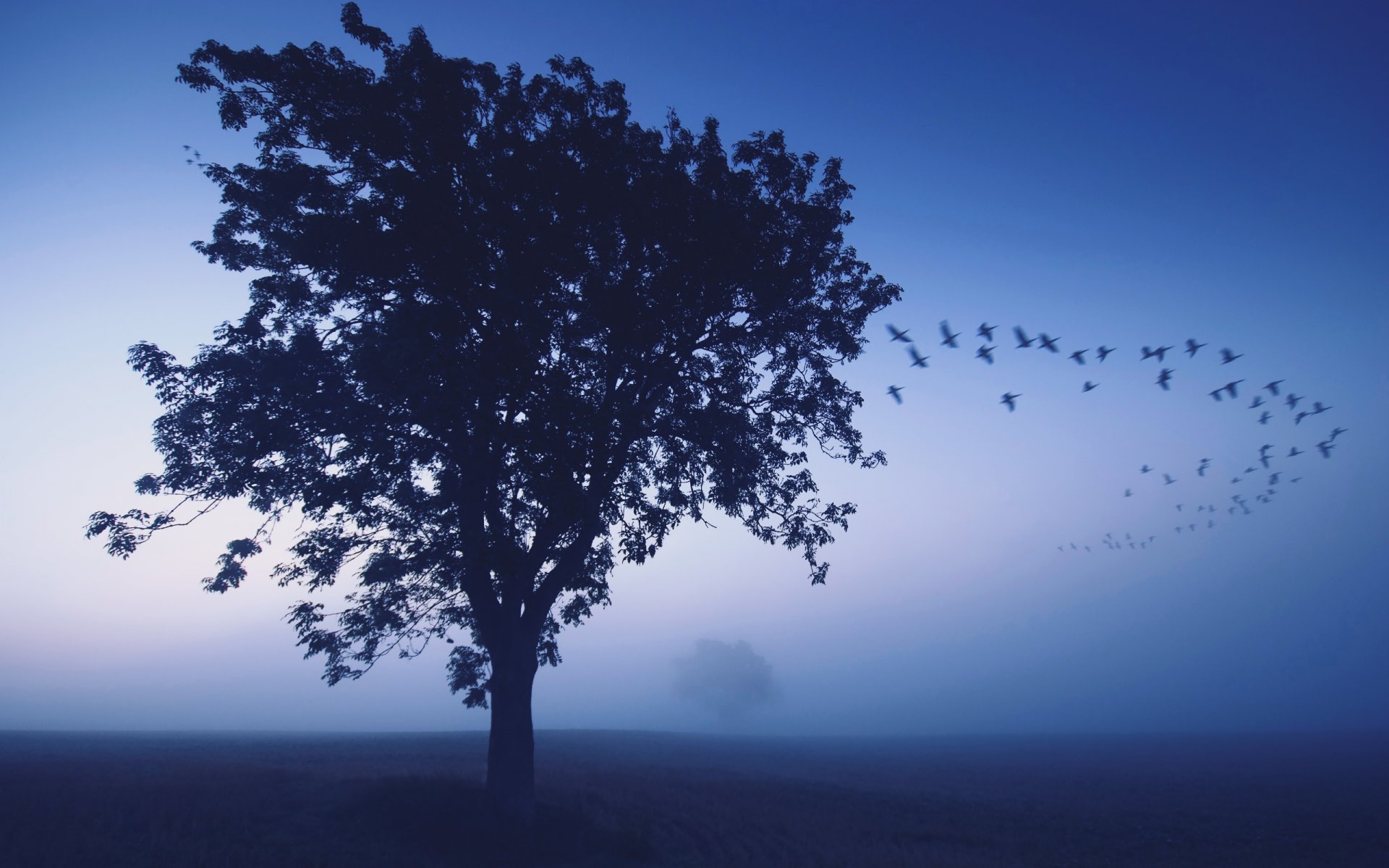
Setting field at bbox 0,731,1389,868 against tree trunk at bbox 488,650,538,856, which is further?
tree trunk at bbox 488,650,538,856

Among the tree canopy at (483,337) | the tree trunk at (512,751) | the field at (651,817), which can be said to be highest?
the tree canopy at (483,337)

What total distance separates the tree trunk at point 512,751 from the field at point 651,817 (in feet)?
1.92

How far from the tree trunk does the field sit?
23.0 inches

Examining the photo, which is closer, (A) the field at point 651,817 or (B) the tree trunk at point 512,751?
(A) the field at point 651,817

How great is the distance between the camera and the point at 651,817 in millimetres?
18969

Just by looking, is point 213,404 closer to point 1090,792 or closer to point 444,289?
point 444,289

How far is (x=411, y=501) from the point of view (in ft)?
47.4

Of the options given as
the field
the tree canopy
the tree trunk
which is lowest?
the field

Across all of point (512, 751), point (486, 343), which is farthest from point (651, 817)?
point (486, 343)

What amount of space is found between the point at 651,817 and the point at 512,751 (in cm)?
632

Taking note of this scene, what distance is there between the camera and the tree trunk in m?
14.4

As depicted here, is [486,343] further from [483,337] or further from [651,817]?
[651,817]

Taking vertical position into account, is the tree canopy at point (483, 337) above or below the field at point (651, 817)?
above

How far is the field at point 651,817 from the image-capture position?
503 inches
